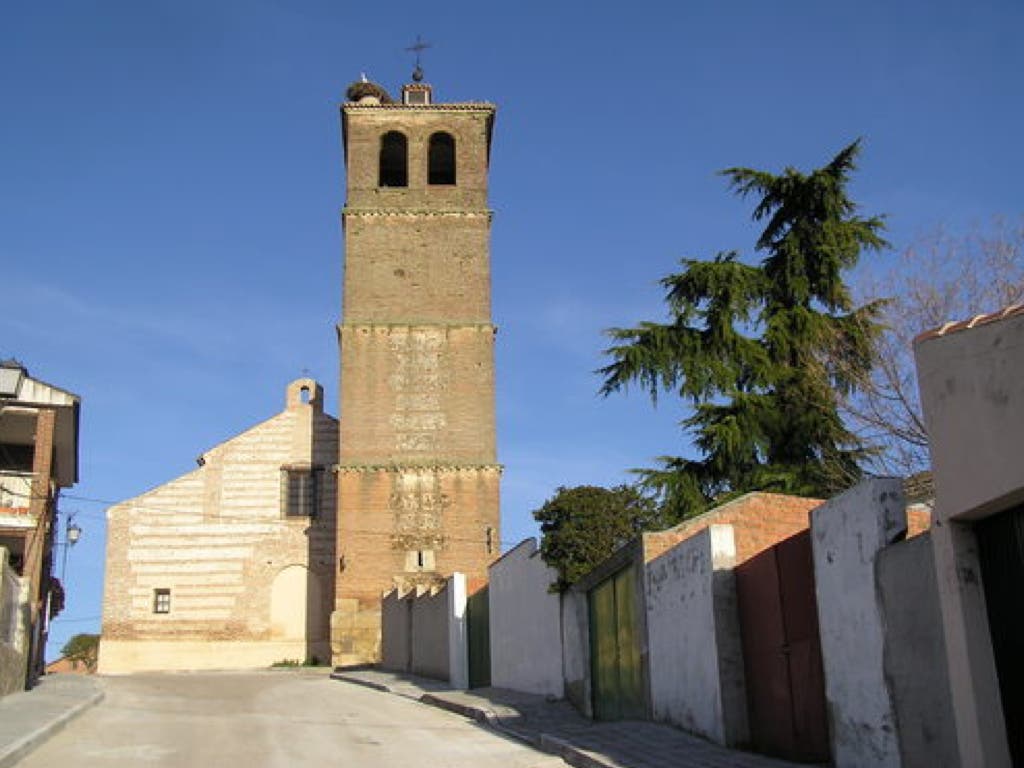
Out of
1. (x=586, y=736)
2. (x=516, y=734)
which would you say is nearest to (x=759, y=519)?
(x=586, y=736)

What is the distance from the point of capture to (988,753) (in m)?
7.20

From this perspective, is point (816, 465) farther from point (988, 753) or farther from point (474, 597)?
point (988, 753)

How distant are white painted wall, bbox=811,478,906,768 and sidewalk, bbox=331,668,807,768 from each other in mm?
833

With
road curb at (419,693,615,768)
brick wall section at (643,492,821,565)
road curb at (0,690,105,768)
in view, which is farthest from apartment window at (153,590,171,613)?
brick wall section at (643,492,821,565)

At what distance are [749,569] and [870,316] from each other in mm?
8385

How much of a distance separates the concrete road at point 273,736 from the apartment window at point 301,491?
19.1 metres

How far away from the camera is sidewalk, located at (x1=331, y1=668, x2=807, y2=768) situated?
10.5 metres

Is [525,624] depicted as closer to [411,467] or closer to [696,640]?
[696,640]

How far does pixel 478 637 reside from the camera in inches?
927

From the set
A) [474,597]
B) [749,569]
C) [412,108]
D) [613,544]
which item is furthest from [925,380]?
[412,108]

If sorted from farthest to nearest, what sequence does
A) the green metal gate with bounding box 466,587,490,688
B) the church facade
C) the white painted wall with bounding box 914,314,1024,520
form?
the church facade, the green metal gate with bounding box 466,587,490,688, the white painted wall with bounding box 914,314,1024,520

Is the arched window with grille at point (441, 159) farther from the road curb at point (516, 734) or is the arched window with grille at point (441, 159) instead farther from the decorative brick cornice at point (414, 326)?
the road curb at point (516, 734)

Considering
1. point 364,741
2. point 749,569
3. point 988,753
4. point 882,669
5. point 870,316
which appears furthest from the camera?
point 870,316

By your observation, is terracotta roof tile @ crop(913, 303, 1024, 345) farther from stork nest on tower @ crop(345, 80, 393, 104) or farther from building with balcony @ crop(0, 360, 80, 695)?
stork nest on tower @ crop(345, 80, 393, 104)
